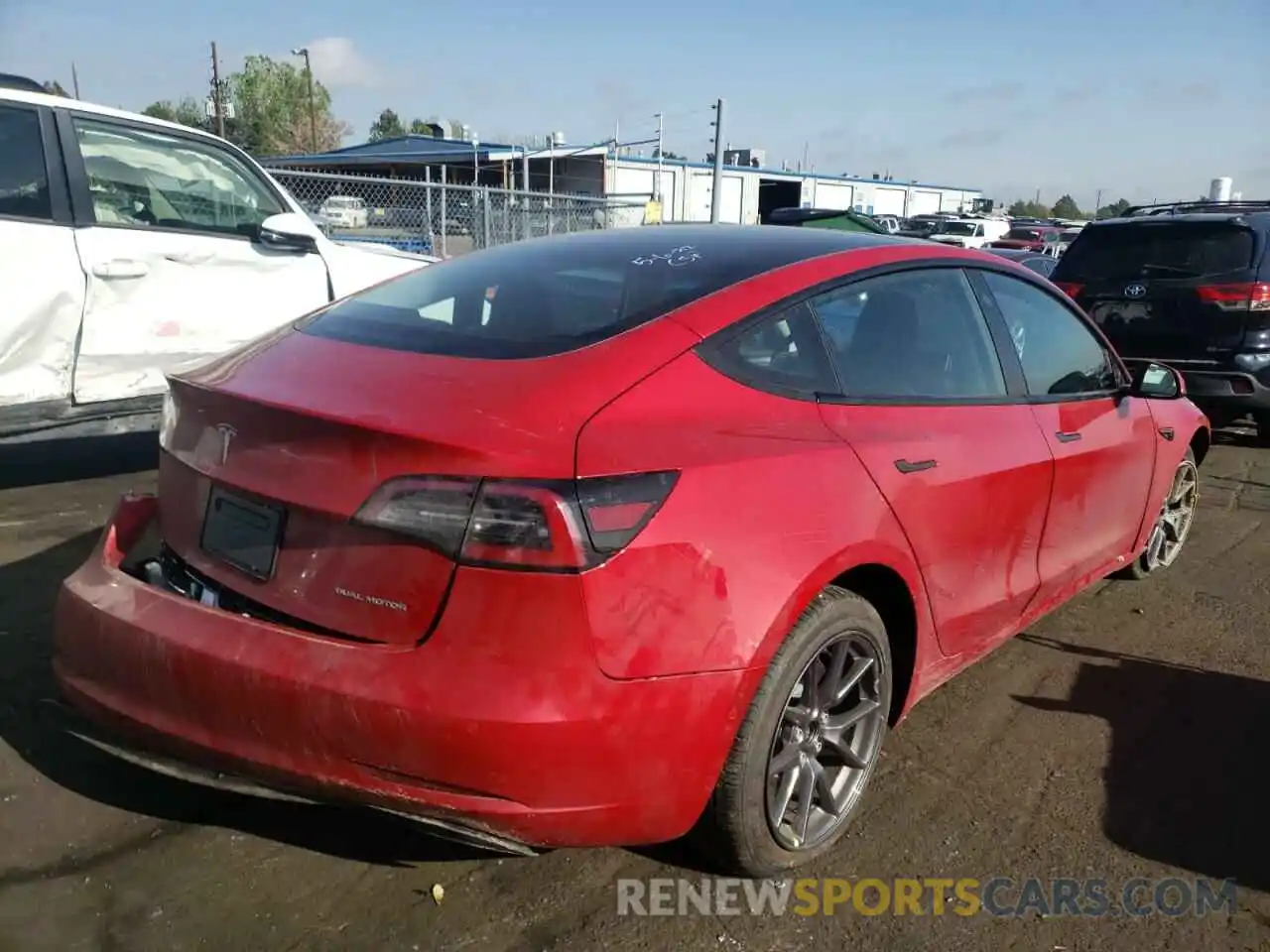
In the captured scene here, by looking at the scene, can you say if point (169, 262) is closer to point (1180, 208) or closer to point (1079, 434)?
point (1079, 434)

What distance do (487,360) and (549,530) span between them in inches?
21.3

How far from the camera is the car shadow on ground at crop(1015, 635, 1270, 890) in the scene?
2.76 meters

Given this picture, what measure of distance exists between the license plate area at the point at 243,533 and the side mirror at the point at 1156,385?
10.9 feet

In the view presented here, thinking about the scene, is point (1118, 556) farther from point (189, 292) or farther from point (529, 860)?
point (189, 292)

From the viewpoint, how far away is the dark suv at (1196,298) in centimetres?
710

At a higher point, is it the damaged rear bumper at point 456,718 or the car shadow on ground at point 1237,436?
the damaged rear bumper at point 456,718

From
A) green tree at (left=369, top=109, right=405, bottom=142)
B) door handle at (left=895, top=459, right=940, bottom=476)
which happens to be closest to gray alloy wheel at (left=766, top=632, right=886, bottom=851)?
door handle at (left=895, top=459, right=940, bottom=476)

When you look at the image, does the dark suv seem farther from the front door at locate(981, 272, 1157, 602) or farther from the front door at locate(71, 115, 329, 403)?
the front door at locate(71, 115, 329, 403)

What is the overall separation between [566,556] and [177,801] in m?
1.51

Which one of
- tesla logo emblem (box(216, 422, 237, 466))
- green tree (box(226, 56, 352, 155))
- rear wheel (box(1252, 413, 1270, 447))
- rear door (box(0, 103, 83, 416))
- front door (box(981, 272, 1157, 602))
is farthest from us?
green tree (box(226, 56, 352, 155))

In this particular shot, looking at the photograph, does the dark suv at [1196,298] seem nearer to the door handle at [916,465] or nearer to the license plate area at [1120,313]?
the license plate area at [1120,313]

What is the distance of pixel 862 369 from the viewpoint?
2.79m

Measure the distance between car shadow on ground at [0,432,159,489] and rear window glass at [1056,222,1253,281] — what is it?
6.78 m

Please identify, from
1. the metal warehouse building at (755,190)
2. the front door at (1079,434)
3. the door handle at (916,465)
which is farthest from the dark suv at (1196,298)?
the metal warehouse building at (755,190)
